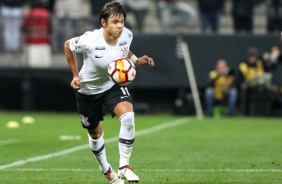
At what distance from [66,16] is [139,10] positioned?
2015mm

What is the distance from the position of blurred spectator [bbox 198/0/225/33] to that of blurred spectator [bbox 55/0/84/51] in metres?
3.30

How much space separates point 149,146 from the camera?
16391mm

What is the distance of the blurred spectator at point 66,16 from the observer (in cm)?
2691

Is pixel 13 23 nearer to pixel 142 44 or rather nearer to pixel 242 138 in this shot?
pixel 142 44

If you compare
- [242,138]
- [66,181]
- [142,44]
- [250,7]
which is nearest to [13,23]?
[142,44]

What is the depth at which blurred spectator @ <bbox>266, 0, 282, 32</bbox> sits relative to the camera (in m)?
27.3

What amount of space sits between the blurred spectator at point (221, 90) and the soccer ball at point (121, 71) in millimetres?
15725

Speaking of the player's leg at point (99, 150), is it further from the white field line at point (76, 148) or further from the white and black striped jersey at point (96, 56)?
the white field line at point (76, 148)

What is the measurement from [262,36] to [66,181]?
16.8m

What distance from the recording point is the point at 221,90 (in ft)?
86.1

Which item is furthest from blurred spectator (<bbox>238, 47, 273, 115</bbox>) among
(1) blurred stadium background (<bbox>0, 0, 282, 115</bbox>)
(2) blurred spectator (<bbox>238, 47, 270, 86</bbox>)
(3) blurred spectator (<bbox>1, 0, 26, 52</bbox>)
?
(3) blurred spectator (<bbox>1, 0, 26, 52</bbox>)

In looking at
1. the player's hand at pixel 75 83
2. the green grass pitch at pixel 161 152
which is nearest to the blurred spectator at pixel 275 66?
the green grass pitch at pixel 161 152

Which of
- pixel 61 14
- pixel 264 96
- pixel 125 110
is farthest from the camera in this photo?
pixel 61 14

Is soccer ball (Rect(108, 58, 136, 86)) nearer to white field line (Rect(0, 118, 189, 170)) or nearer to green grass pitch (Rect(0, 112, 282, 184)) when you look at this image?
green grass pitch (Rect(0, 112, 282, 184))
